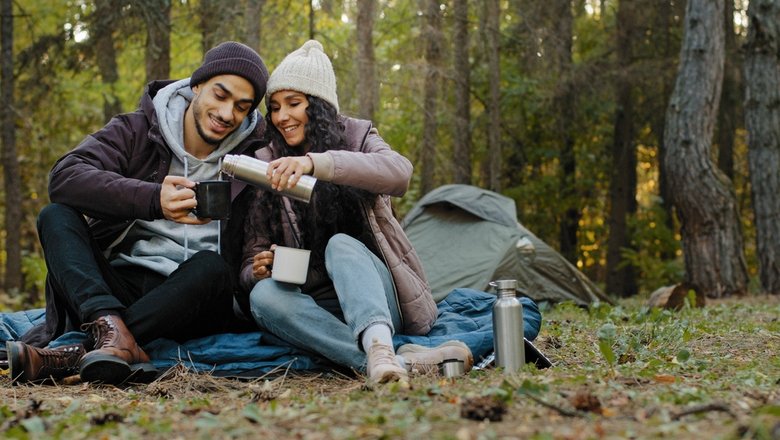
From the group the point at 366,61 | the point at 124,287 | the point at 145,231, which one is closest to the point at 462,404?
the point at 124,287

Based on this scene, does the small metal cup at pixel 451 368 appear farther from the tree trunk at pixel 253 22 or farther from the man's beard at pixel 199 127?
the tree trunk at pixel 253 22

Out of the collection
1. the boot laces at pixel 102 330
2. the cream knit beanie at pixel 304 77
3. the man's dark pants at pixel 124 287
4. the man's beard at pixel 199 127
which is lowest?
the boot laces at pixel 102 330

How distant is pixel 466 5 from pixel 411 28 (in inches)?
72.3

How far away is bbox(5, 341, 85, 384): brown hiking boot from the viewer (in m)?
3.40

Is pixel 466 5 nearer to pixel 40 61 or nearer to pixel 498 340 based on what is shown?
pixel 40 61

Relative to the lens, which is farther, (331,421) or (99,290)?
(99,290)

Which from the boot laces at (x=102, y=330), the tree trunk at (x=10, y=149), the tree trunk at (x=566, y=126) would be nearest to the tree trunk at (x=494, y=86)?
the tree trunk at (x=566, y=126)

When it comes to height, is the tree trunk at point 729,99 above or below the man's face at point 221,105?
above

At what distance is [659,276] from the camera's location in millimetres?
14805

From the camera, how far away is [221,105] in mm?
3918

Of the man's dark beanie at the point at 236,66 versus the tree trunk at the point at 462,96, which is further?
the tree trunk at the point at 462,96

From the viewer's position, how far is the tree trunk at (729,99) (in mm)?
13117

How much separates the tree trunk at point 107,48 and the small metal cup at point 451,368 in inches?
281

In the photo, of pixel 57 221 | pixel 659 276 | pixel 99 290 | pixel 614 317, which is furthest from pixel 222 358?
pixel 659 276
